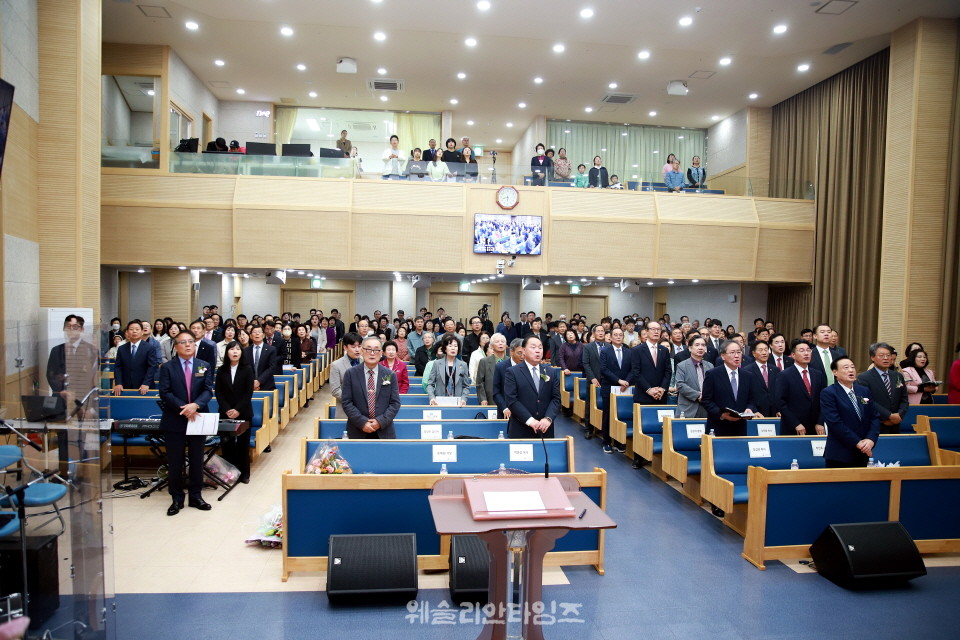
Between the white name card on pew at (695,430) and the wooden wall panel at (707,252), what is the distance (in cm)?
737

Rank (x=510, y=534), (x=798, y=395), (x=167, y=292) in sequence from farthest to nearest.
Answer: (x=167, y=292) → (x=798, y=395) → (x=510, y=534)

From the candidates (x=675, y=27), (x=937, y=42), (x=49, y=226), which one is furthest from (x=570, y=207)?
(x=49, y=226)

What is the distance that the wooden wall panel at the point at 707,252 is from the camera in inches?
511

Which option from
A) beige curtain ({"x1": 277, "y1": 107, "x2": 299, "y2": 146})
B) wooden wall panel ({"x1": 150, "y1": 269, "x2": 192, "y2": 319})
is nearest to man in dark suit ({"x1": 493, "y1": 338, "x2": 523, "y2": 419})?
wooden wall panel ({"x1": 150, "y1": 269, "x2": 192, "y2": 319})

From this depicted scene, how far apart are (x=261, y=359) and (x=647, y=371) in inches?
192

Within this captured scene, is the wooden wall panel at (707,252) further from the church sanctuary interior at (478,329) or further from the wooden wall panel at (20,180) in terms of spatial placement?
the wooden wall panel at (20,180)

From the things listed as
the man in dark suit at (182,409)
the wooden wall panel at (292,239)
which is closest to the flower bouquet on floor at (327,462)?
the man in dark suit at (182,409)

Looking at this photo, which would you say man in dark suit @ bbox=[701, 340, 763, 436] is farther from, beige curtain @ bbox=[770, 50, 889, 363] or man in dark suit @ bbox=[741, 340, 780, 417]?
beige curtain @ bbox=[770, 50, 889, 363]

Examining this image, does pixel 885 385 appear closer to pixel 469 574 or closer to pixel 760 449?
pixel 760 449

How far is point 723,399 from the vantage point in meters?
5.64

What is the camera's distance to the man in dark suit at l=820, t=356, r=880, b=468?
184 inches

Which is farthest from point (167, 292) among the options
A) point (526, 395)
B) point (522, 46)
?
point (526, 395)

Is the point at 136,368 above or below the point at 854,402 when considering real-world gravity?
below

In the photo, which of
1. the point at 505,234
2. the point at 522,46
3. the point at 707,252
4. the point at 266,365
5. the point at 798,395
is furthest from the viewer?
the point at 707,252
